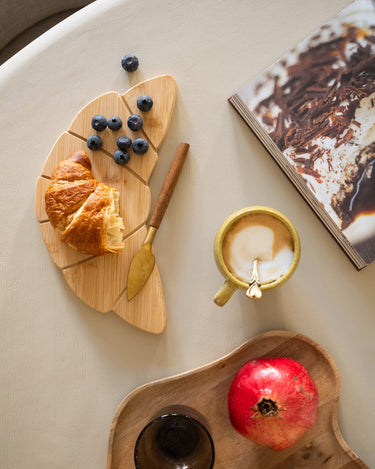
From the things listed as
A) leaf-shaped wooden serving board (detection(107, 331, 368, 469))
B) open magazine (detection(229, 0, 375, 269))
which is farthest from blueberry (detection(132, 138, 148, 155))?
leaf-shaped wooden serving board (detection(107, 331, 368, 469))

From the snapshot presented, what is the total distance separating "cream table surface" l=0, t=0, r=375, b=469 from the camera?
46.5 inches

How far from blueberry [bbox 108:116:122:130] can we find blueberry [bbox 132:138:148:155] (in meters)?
0.05

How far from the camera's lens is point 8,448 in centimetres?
117

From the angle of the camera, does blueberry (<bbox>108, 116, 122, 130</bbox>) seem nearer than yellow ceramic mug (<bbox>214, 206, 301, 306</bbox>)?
No

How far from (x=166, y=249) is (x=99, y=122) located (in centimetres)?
35

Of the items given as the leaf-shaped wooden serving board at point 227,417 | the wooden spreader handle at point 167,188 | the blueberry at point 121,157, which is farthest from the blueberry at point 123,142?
the leaf-shaped wooden serving board at point 227,417

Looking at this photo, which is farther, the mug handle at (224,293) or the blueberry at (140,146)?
the blueberry at (140,146)

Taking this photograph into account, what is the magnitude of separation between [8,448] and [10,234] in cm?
52

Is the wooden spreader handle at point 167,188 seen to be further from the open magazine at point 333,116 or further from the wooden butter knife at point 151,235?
the open magazine at point 333,116

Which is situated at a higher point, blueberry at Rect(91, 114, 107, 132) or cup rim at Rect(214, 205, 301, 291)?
blueberry at Rect(91, 114, 107, 132)

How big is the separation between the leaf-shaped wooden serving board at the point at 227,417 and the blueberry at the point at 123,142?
560 millimetres

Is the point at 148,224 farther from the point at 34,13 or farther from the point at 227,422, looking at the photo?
the point at 34,13

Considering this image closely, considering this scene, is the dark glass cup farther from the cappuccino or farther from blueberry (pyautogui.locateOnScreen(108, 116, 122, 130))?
blueberry (pyautogui.locateOnScreen(108, 116, 122, 130))

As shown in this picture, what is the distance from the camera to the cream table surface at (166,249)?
1181mm
